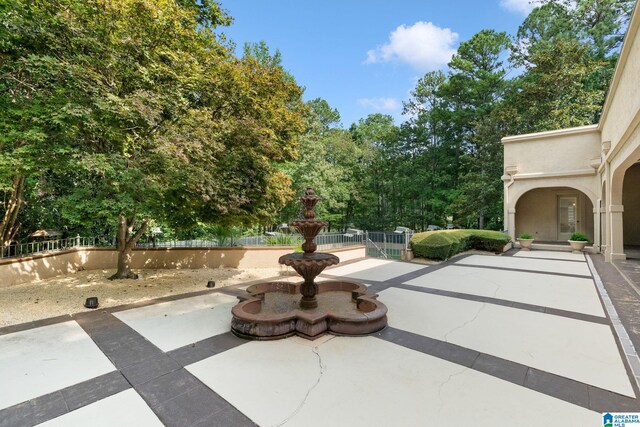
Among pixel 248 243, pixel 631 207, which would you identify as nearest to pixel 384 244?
pixel 248 243

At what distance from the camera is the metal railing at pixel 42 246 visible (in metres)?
7.52

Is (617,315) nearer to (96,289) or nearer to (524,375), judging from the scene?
(524,375)

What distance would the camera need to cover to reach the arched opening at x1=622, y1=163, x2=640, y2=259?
1310 centimetres

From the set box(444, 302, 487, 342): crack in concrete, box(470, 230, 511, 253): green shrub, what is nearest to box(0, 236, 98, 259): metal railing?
box(444, 302, 487, 342): crack in concrete

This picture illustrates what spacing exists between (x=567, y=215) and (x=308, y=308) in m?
17.4

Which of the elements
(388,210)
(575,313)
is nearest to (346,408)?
(575,313)

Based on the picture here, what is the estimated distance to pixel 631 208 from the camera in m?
13.4

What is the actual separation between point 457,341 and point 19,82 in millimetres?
8995

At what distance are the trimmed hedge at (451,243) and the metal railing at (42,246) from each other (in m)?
11.6

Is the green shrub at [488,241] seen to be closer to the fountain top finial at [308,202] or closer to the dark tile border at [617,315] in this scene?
the dark tile border at [617,315]

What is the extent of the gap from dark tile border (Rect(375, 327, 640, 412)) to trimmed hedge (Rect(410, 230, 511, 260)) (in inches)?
281

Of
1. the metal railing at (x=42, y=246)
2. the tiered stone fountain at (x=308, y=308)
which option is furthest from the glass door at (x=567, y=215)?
the metal railing at (x=42, y=246)

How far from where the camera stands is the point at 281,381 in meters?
3.03

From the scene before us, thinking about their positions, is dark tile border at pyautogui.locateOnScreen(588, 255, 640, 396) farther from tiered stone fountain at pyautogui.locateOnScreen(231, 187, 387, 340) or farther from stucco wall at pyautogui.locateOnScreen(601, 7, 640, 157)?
stucco wall at pyautogui.locateOnScreen(601, 7, 640, 157)
